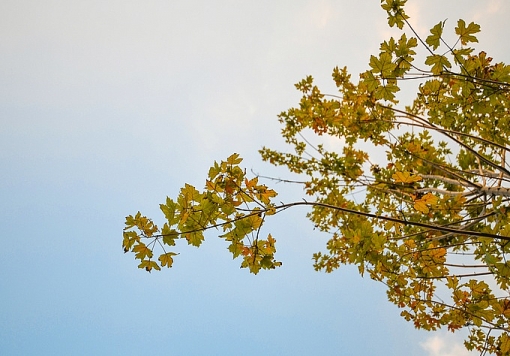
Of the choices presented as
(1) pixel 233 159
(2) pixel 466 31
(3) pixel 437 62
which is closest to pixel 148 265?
(1) pixel 233 159

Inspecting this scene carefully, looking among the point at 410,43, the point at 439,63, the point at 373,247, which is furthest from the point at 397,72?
the point at 373,247

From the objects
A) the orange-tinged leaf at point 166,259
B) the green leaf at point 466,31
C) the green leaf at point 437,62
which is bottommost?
the orange-tinged leaf at point 166,259

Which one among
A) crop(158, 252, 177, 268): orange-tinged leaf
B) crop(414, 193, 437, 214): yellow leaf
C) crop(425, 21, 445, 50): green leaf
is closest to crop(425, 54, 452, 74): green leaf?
crop(425, 21, 445, 50): green leaf

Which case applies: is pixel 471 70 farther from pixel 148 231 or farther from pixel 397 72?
pixel 148 231

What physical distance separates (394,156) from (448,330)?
2301mm

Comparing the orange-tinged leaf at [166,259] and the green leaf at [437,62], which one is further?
the green leaf at [437,62]

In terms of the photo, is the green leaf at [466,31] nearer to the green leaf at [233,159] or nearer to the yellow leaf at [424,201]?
the yellow leaf at [424,201]

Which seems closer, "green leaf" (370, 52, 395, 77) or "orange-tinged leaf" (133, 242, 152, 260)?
"orange-tinged leaf" (133, 242, 152, 260)

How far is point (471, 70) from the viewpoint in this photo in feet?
6.73

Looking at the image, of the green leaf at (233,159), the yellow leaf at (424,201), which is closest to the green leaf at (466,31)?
the yellow leaf at (424,201)

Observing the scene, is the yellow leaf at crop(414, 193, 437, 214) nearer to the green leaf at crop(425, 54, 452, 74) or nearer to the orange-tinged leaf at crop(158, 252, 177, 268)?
the green leaf at crop(425, 54, 452, 74)

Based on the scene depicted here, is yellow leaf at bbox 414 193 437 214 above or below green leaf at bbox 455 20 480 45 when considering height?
below

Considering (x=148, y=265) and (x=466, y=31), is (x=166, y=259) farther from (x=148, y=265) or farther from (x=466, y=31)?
(x=466, y=31)

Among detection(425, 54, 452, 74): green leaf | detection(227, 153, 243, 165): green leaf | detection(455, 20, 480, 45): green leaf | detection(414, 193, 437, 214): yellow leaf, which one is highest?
detection(455, 20, 480, 45): green leaf
